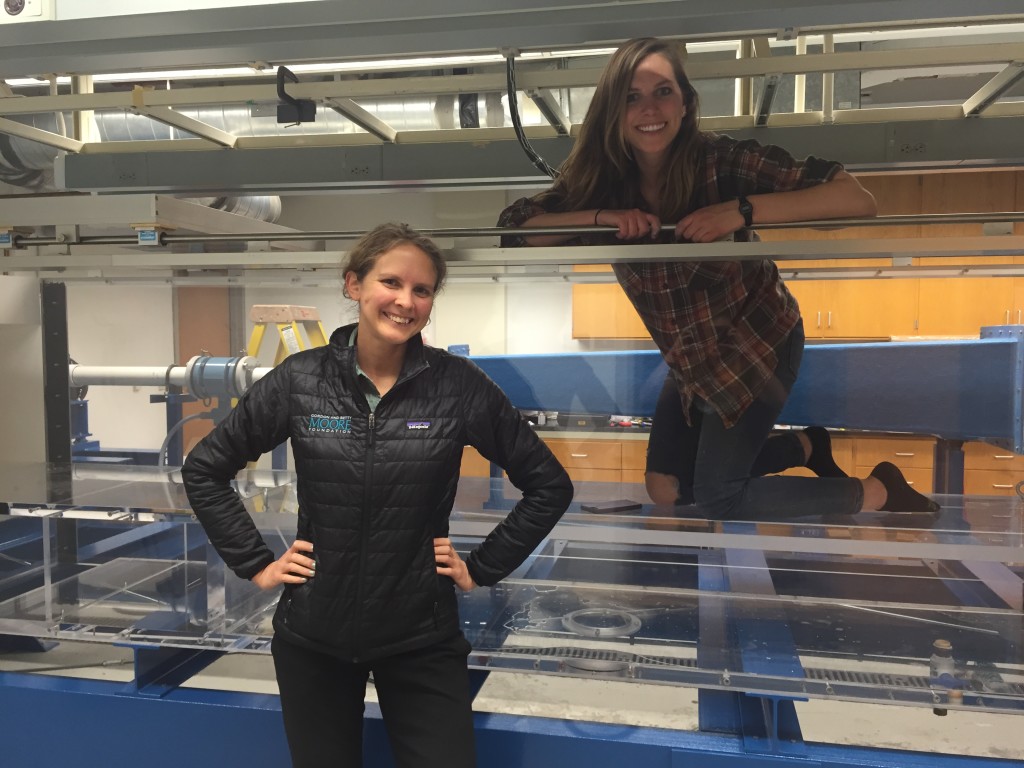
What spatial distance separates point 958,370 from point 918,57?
26.9 inches

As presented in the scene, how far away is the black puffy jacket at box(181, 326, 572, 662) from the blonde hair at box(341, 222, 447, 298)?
0.42 feet

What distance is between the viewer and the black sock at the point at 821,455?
1913 millimetres

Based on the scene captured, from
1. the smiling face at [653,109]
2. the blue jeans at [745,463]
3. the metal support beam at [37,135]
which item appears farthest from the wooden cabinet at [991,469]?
the metal support beam at [37,135]

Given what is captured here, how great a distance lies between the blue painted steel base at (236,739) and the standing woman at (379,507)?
25 cm

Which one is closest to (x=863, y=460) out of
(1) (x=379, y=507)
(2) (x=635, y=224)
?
(2) (x=635, y=224)

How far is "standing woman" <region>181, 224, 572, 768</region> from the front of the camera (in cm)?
145

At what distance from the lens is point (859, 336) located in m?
1.86

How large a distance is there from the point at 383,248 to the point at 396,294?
0.09m

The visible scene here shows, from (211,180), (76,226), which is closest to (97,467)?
(76,226)

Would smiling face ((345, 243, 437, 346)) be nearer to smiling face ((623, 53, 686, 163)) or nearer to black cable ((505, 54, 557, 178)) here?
black cable ((505, 54, 557, 178))

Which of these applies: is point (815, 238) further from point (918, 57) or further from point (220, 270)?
point (220, 270)

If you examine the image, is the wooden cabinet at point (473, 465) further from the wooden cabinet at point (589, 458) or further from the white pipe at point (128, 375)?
the white pipe at point (128, 375)

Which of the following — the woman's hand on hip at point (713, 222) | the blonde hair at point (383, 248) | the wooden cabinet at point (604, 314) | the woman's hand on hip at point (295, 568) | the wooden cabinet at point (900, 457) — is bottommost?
the woman's hand on hip at point (295, 568)

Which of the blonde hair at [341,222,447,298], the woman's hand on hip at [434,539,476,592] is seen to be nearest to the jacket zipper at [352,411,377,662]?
the woman's hand on hip at [434,539,476,592]
